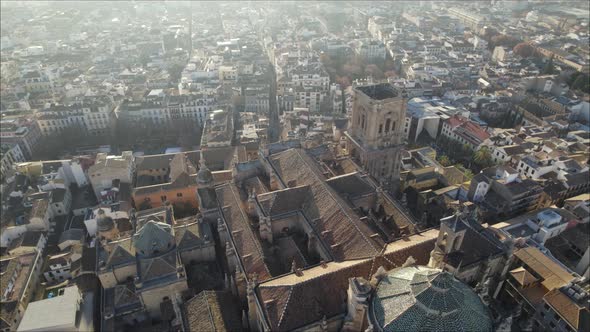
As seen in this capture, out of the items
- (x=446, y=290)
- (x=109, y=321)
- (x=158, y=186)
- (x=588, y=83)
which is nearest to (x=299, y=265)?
(x=446, y=290)

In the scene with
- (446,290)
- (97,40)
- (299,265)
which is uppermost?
(446,290)

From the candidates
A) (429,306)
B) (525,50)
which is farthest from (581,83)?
(429,306)

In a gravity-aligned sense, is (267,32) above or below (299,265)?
below

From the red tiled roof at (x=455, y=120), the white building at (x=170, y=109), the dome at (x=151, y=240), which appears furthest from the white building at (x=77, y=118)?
the red tiled roof at (x=455, y=120)

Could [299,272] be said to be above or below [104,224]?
above

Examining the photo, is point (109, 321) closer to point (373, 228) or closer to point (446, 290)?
point (373, 228)

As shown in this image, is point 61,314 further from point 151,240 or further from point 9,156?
point 9,156

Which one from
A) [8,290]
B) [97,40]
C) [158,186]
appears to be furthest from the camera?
[97,40]

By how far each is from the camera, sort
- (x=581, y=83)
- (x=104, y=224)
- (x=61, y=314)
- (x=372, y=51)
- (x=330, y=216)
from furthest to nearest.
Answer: (x=372, y=51) < (x=581, y=83) < (x=104, y=224) < (x=61, y=314) < (x=330, y=216)
